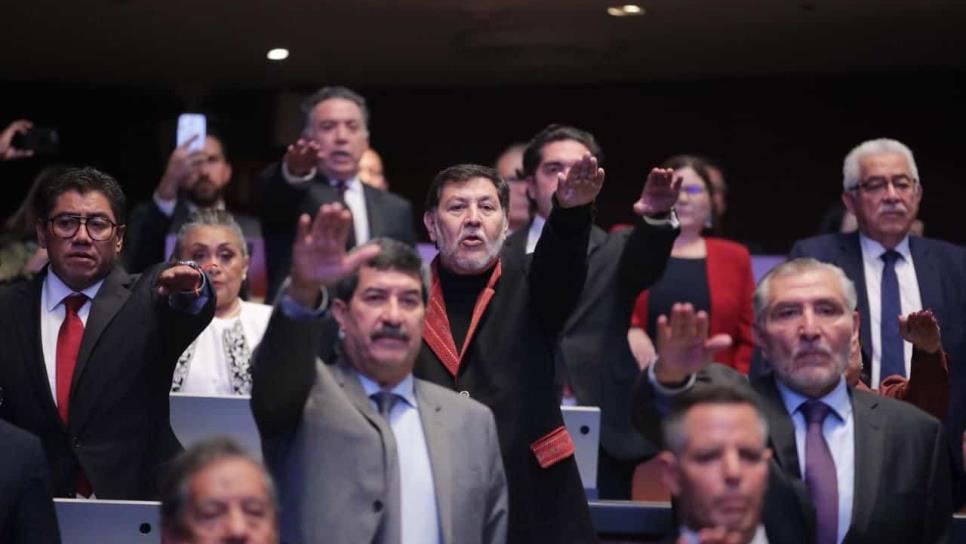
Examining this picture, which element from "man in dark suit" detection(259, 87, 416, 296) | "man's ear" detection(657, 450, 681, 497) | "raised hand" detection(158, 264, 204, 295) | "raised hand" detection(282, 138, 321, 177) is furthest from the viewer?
"man in dark suit" detection(259, 87, 416, 296)

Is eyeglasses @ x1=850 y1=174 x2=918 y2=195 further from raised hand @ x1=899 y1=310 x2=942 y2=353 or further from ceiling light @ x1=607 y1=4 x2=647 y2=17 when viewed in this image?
ceiling light @ x1=607 y1=4 x2=647 y2=17

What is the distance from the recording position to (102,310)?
3697 millimetres

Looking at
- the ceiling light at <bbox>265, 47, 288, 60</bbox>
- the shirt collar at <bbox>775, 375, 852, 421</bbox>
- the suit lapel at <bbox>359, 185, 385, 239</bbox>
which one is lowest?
the shirt collar at <bbox>775, 375, 852, 421</bbox>

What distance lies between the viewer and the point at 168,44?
8430 mm

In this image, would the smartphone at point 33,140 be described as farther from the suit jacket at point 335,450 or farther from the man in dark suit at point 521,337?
the suit jacket at point 335,450

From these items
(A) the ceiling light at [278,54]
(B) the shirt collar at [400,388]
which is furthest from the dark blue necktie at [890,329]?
(A) the ceiling light at [278,54]

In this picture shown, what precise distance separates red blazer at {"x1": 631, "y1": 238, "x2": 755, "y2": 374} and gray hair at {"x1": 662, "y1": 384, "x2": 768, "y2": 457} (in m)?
2.00

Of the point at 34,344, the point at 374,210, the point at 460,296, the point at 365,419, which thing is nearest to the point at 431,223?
the point at 460,296

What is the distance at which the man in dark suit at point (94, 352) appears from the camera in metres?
3.61

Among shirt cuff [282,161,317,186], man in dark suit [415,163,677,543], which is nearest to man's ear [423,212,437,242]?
man in dark suit [415,163,677,543]

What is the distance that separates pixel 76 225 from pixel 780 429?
5.24 feet

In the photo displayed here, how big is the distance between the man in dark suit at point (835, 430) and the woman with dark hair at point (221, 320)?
131cm

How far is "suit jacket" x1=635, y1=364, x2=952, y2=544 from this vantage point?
3.23 meters

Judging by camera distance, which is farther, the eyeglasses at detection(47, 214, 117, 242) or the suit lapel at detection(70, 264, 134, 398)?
the eyeglasses at detection(47, 214, 117, 242)
